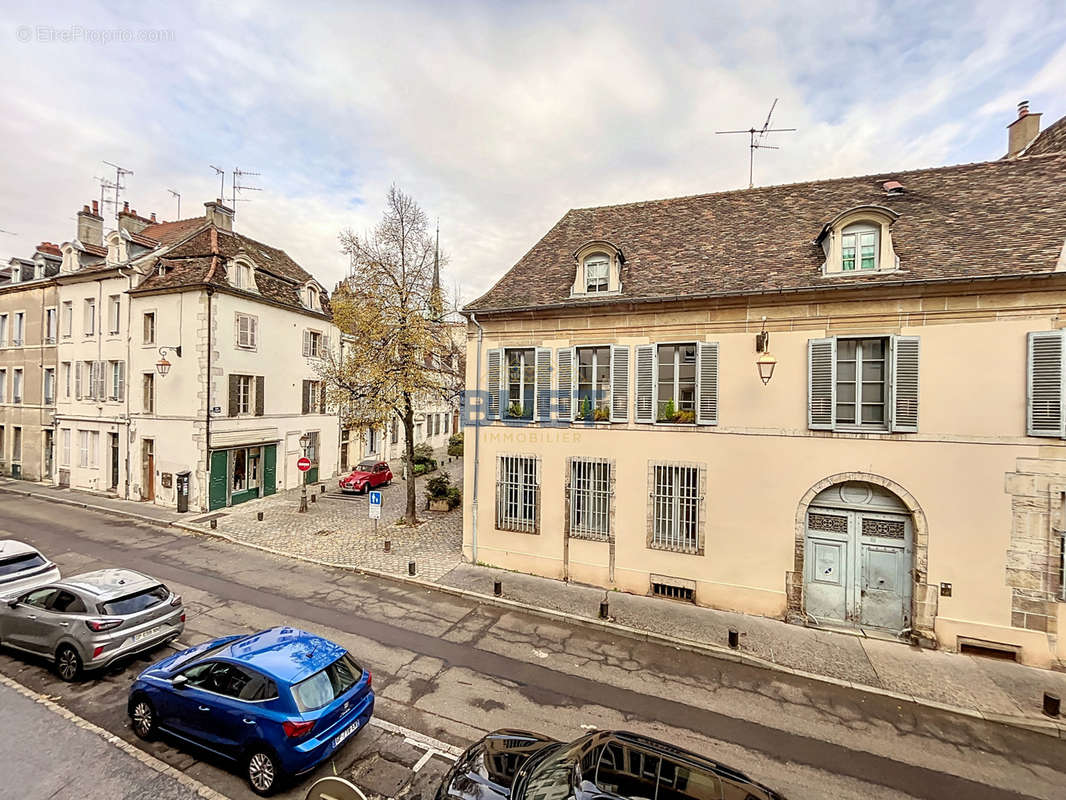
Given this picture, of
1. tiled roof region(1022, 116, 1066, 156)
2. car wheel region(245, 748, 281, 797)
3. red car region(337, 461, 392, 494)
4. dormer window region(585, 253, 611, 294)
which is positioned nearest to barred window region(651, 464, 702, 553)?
dormer window region(585, 253, 611, 294)

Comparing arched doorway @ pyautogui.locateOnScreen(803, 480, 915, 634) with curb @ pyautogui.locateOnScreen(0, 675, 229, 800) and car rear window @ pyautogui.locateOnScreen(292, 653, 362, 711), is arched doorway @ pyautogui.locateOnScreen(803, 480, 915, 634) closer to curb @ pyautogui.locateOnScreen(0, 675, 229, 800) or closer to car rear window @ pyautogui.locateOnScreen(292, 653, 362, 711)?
car rear window @ pyautogui.locateOnScreen(292, 653, 362, 711)

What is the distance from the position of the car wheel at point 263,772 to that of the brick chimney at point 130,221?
1137 inches

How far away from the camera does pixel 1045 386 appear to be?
9289mm

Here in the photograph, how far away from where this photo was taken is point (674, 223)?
14461mm

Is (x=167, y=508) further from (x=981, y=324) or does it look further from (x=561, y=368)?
(x=981, y=324)

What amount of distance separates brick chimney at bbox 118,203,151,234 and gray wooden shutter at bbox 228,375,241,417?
39.5 ft

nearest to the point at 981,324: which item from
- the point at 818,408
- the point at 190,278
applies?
the point at 818,408

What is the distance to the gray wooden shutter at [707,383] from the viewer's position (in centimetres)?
1160

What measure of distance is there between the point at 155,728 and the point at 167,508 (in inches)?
657

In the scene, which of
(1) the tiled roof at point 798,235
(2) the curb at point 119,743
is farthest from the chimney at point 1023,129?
(2) the curb at point 119,743

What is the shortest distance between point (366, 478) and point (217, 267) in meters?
12.0

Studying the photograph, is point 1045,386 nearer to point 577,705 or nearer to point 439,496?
point 577,705

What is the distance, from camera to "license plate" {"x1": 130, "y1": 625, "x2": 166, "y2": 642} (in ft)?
26.5

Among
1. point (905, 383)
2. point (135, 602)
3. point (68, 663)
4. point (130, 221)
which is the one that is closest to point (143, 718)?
point (135, 602)
